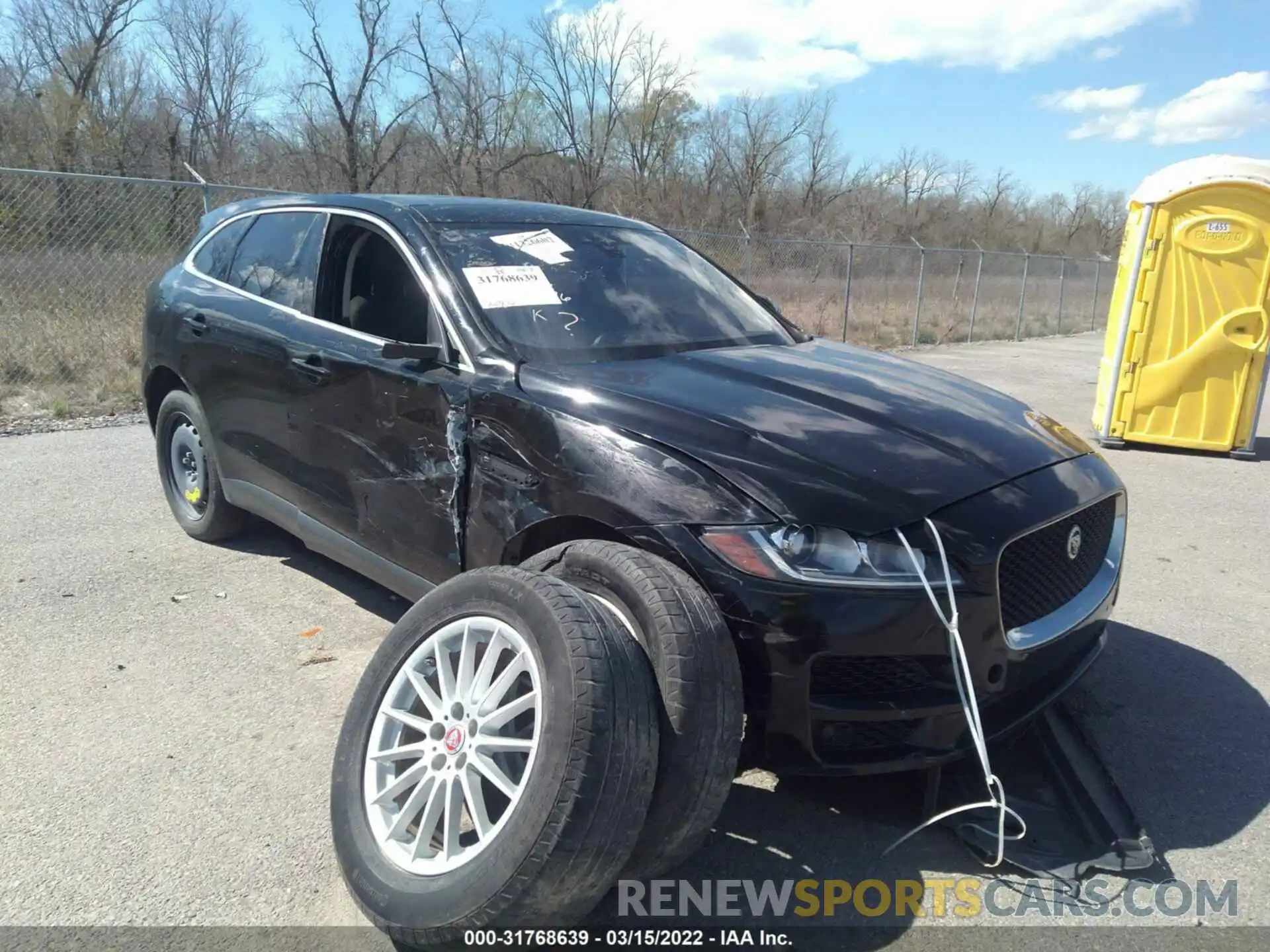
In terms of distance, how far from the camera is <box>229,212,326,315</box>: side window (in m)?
4.03

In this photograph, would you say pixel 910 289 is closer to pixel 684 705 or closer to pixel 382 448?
pixel 382 448

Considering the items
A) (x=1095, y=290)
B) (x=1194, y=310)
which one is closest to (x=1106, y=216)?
(x=1095, y=290)

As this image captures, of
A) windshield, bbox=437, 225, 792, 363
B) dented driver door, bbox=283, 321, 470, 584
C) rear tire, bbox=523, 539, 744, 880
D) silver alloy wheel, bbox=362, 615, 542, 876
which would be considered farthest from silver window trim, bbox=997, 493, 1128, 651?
dented driver door, bbox=283, 321, 470, 584

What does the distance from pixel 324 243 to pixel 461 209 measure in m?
0.62

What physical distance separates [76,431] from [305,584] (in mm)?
4430

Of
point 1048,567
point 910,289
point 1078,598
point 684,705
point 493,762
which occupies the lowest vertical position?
point 493,762

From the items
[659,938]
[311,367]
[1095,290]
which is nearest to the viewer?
[659,938]

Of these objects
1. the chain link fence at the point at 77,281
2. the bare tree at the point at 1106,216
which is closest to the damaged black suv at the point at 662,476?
the chain link fence at the point at 77,281

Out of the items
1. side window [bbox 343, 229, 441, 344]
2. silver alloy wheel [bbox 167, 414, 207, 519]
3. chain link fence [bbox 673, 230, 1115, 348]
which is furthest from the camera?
chain link fence [bbox 673, 230, 1115, 348]

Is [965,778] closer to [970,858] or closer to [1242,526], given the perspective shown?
[970,858]

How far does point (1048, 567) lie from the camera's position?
283 cm

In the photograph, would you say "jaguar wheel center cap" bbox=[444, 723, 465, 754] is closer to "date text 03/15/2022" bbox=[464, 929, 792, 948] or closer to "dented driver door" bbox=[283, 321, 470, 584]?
"date text 03/15/2022" bbox=[464, 929, 792, 948]

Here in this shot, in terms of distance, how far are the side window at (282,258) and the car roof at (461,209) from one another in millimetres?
102

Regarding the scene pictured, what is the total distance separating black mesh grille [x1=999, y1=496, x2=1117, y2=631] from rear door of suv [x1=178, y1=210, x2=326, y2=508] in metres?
2.74
